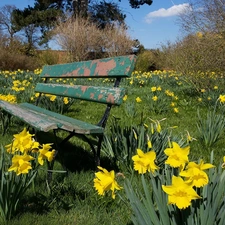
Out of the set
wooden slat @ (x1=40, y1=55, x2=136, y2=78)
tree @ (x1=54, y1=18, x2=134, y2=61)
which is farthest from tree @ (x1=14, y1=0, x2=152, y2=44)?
wooden slat @ (x1=40, y1=55, x2=136, y2=78)

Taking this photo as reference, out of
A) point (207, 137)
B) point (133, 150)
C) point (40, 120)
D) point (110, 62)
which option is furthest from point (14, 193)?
point (207, 137)

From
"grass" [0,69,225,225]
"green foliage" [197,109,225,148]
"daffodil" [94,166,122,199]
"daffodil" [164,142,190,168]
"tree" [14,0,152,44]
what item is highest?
"tree" [14,0,152,44]

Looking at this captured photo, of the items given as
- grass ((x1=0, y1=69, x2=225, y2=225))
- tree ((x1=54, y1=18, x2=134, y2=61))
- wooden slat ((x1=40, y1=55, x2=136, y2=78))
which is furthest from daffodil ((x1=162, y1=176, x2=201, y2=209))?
tree ((x1=54, y1=18, x2=134, y2=61))

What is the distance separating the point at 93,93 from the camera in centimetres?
304

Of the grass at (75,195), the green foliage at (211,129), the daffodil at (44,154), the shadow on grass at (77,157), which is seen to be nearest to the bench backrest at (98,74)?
the grass at (75,195)

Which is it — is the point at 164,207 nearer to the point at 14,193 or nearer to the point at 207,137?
the point at 14,193

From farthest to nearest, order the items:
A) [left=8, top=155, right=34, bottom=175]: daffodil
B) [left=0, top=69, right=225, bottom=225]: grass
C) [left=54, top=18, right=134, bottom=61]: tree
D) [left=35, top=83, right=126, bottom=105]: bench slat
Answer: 1. [left=54, top=18, right=134, bottom=61]: tree
2. [left=35, top=83, right=126, bottom=105]: bench slat
3. [left=0, top=69, right=225, bottom=225]: grass
4. [left=8, top=155, right=34, bottom=175]: daffodil

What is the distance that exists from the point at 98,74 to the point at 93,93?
28 cm

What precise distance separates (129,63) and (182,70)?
646 cm

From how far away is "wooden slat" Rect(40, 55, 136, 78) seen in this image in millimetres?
2842

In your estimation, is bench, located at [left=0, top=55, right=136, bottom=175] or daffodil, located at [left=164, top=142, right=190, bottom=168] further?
bench, located at [left=0, top=55, right=136, bottom=175]

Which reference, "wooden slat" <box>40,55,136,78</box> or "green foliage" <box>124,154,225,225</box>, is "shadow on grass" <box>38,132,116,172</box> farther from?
"green foliage" <box>124,154,225,225</box>

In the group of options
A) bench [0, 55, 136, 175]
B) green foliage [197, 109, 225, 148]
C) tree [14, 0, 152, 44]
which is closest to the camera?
bench [0, 55, 136, 175]

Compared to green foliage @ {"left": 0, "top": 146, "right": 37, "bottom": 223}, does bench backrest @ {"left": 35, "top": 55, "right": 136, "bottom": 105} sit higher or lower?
higher
